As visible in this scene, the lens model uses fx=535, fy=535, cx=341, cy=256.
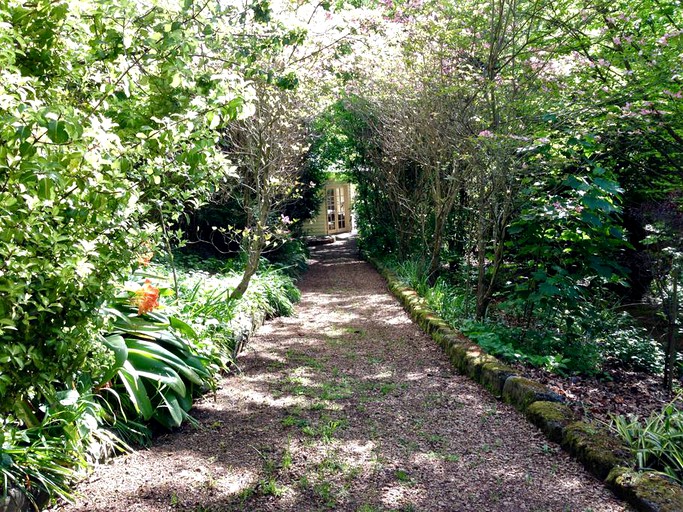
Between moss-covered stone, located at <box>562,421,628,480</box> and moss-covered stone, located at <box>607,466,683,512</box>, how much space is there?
87mm

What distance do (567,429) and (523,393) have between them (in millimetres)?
634

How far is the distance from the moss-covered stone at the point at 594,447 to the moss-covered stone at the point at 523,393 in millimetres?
454

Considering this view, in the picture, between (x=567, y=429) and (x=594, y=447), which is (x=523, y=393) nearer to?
(x=567, y=429)

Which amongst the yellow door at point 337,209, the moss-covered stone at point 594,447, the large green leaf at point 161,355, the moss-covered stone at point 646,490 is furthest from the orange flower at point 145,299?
the yellow door at point 337,209

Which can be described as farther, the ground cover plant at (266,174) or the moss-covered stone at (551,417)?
the moss-covered stone at (551,417)

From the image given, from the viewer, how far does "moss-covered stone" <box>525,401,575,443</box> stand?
3.50 metres

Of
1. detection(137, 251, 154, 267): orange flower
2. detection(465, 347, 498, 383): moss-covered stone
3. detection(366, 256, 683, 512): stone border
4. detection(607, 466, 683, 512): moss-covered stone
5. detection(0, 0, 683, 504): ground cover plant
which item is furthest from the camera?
detection(465, 347, 498, 383): moss-covered stone

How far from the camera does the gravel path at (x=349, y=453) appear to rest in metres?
2.79

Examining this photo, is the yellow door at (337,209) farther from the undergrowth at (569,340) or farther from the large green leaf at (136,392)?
the large green leaf at (136,392)

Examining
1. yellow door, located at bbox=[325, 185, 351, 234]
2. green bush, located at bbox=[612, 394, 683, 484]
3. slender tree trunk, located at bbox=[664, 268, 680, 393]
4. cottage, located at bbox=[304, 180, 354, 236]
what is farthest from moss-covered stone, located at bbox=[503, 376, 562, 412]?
yellow door, located at bbox=[325, 185, 351, 234]

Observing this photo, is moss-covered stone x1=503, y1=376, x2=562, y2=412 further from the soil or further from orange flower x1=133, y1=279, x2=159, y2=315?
orange flower x1=133, y1=279, x2=159, y2=315

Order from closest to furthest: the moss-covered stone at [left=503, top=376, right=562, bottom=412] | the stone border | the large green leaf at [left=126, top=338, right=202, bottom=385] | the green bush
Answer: the stone border
the green bush
the large green leaf at [left=126, top=338, right=202, bottom=385]
the moss-covered stone at [left=503, top=376, right=562, bottom=412]

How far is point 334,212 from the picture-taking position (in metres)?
24.5

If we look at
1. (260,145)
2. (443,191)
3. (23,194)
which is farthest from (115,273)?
(443,191)
